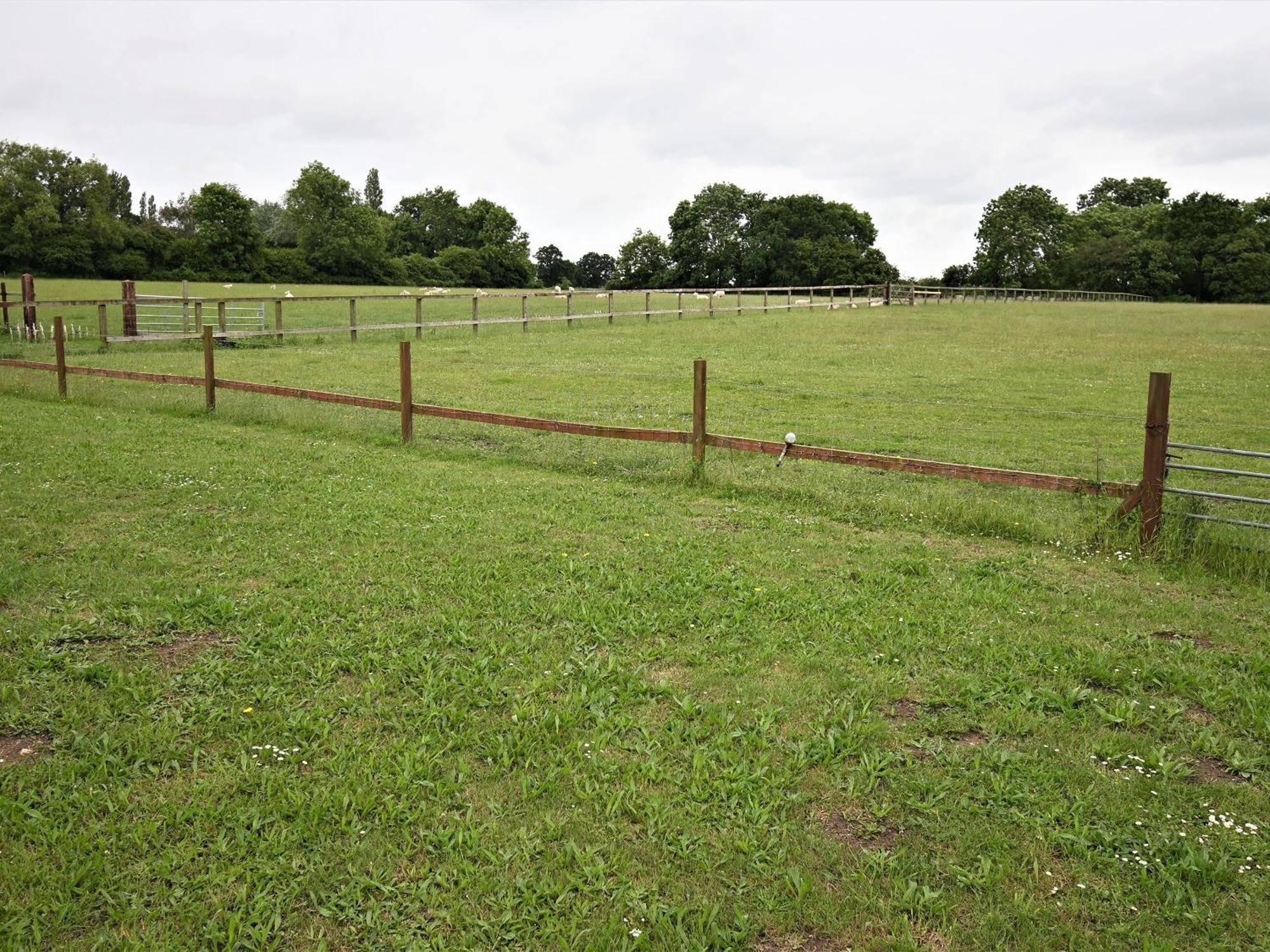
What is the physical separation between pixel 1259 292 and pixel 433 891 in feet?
328

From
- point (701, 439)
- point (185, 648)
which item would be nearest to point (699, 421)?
point (701, 439)

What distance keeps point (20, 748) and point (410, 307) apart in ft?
144

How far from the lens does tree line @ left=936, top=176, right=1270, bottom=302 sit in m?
85.2

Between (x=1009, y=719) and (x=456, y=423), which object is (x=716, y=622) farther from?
(x=456, y=423)

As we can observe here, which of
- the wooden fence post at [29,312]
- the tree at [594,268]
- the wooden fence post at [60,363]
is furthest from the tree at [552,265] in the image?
the wooden fence post at [60,363]

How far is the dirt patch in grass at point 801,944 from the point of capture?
297 centimetres

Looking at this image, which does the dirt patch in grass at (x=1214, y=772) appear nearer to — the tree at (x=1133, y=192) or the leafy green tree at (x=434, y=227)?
the leafy green tree at (x=434, y=227)

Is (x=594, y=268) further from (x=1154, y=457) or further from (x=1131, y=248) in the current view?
(x=1154, y=457)

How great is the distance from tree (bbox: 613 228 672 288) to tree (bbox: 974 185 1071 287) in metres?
36.1

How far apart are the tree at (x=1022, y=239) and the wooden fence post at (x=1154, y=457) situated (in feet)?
327

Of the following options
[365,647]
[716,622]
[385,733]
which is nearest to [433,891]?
[385,733]

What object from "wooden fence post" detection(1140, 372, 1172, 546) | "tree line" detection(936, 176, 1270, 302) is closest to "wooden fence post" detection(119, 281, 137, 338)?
"wooden fence post" detection(1140, 372, 1172, 546)

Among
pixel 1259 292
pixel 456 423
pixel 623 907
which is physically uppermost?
pixel 1259 292

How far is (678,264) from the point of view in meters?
98.8
